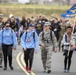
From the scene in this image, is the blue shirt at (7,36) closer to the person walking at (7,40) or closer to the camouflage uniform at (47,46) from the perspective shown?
the person walking at (7,40)

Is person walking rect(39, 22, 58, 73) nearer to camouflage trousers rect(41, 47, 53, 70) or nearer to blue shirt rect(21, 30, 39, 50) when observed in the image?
camouflage trousers rect(41, 47, 53, 70)

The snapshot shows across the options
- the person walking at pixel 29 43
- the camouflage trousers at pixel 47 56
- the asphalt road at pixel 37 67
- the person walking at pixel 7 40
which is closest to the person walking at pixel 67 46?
the asphalt road at pixel 37 67

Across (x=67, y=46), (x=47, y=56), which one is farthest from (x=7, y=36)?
(x=67, y=46)

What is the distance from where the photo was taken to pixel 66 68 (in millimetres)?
21500

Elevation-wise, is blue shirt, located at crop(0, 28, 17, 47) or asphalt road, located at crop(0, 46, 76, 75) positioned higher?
blue shirt, located at crop(0, 28, 17, 47)

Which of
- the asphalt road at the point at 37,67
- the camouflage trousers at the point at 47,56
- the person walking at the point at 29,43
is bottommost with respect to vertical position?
the asphalt road at the point at 37,67

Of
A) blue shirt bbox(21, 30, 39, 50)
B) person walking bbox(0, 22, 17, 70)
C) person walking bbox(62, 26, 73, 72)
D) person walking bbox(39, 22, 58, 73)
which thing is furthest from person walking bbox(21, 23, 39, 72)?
person walking bbox(62, 26, 73, 72)

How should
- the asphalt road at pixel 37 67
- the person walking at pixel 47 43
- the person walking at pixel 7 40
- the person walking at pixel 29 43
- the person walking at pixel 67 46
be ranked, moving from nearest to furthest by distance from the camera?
the asphalt road at pixel 37 67
the person walking at pixel 29 43
the person walking at pixel 47 43
the person walking at pixel 67 46
the person walking at pixel 7 40

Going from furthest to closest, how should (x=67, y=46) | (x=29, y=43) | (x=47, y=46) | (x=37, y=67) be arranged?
(x=37, y=67) → (x=67, y=46) → (x=47, y=46) → (x=29, y=43)

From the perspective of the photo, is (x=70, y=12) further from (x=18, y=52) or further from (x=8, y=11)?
(x=8, y=11)

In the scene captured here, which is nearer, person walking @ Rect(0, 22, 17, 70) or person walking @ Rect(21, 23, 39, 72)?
person walking @ Rect(21, 23, 39, 72)

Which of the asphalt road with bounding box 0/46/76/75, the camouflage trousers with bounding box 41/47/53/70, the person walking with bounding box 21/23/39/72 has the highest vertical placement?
the person walking with bounding box 21/23/39/72

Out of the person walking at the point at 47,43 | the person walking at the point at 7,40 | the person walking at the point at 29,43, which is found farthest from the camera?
the person walking at the point at 7,40

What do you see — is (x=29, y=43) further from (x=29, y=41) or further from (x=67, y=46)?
(x=67, y=46)
